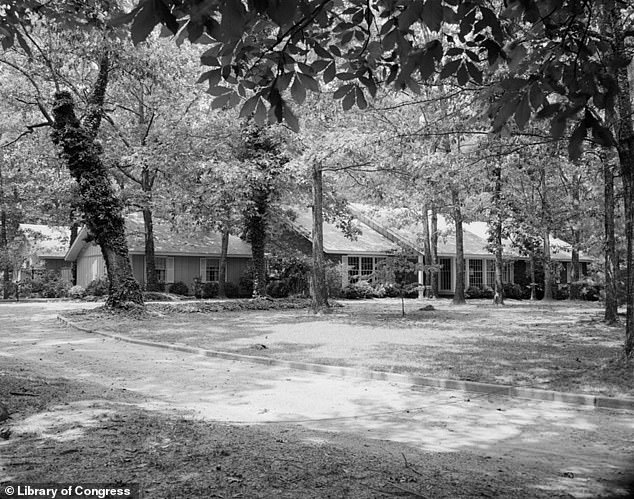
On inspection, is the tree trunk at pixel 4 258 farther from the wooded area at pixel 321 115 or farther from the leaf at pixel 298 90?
the leaf at pixel 298 90

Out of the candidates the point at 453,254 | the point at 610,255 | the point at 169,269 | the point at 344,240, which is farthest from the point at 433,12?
the point at 453,254

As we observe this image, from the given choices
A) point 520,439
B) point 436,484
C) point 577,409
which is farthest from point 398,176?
point 436,484

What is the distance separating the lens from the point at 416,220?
3519 centimetres

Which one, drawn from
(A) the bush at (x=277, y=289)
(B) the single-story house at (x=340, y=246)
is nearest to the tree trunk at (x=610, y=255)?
(B) the single-story house at (x=340, y=246)

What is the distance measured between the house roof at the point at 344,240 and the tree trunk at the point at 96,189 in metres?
14.7

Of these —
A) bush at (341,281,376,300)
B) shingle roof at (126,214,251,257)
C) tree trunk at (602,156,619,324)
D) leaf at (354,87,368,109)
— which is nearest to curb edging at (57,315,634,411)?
leaf at (354,87,368,109)

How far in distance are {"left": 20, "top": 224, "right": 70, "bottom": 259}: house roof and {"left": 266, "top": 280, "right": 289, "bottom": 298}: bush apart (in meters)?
18.5

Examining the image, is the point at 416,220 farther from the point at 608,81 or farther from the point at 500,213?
the point at 608,81

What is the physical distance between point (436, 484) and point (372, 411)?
118 inches

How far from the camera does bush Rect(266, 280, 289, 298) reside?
110 ft

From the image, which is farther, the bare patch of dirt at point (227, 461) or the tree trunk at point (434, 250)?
the tree trunk at point (434, 250)

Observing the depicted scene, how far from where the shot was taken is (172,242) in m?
36.6

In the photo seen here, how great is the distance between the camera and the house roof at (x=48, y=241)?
41.4 metres

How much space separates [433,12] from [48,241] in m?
45.9
